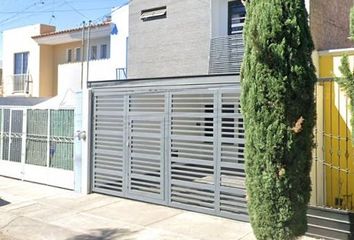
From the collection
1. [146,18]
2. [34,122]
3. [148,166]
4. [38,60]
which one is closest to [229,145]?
[148,166]

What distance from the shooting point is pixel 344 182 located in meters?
8.97

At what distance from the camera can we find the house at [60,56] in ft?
66.8

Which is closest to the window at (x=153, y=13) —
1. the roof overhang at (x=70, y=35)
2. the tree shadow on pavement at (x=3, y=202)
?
the roof overhang at (x=70, y=35)

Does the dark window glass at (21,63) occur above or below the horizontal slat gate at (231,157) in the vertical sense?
above

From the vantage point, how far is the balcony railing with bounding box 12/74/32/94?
2625 centimetres

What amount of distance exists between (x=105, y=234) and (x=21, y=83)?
20534 mm

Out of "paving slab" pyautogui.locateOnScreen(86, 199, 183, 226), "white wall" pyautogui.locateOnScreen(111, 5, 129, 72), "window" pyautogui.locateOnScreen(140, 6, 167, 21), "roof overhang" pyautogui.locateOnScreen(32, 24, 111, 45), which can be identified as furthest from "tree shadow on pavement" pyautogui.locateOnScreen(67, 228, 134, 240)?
"roof overhang" pyautogui.locateOnScreen(32, 24, 111, 45)

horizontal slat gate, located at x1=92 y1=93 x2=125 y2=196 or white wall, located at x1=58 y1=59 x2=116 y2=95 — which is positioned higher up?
white wall, located at x1=58 y1=59 x2=116 y2=95

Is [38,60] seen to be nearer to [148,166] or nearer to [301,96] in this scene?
[148,166]

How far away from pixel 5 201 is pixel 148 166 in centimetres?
374

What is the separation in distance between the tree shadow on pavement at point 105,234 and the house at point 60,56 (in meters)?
11.6

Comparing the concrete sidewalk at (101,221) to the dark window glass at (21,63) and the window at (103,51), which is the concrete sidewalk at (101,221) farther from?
the dark window glass at (21,63)

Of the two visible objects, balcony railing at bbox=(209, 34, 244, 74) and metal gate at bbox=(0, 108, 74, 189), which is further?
balcony railing at bbox=(209, 34, 244, 74)

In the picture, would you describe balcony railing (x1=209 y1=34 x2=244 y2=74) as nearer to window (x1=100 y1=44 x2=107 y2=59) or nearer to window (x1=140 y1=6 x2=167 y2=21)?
window (x1=140 y1=6 x2=167 y2=21)
